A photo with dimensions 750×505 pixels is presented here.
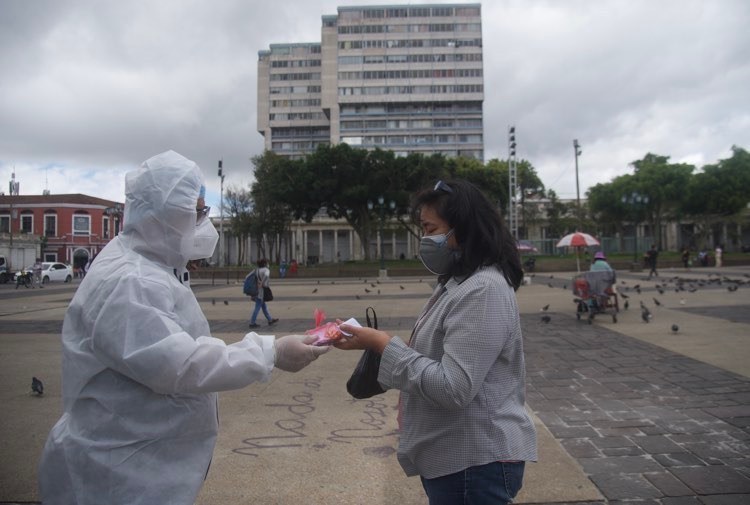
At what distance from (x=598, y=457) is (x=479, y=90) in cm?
8379

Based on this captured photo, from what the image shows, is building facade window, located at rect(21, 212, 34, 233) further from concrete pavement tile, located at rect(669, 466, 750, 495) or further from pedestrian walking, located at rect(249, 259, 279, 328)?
concrete pavement tile, located at rect(669, 466, 750, 495)

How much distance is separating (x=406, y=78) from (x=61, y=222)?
53.1 metres

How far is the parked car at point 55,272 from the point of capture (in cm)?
3419

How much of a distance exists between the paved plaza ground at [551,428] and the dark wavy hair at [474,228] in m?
1.93

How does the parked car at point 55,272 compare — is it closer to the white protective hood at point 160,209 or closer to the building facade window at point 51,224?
the building facade window at point 51,224

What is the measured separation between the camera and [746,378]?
557cm

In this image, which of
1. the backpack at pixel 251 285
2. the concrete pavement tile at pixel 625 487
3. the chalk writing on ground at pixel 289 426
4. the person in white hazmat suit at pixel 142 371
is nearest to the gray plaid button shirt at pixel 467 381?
the person in white hazmat suit at pixel 142 371

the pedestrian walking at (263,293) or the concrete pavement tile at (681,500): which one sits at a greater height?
the pedestrian walking at (263,293)

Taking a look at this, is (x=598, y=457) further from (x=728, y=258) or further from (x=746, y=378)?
(x=728, y=258)

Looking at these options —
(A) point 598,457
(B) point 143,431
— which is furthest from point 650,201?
(B) point 143,431

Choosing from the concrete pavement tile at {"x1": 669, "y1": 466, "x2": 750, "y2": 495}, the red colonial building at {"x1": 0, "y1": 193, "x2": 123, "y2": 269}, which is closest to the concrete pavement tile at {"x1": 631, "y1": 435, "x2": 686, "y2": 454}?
the concrete pavement tile at {"x1": 669, "y1": 466, "x2": 750, "y2": 495}

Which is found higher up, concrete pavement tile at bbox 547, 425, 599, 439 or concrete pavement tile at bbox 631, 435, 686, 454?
concrete pavement tile at bbox 631, 435, 686, 454

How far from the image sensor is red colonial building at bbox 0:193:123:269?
169ft

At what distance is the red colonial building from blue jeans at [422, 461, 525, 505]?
2175 inches
